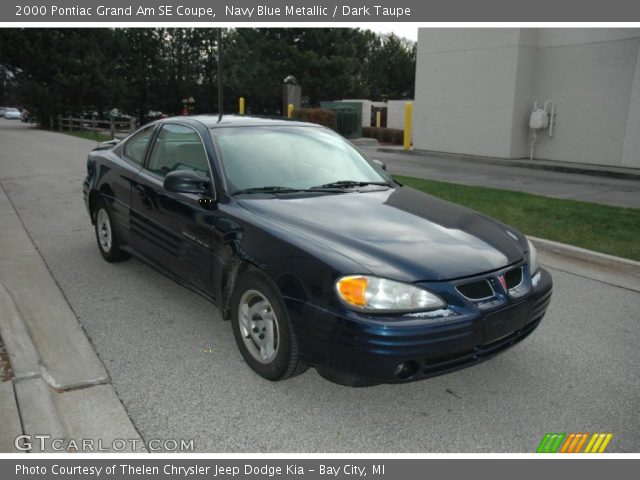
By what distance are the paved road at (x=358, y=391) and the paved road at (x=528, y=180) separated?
5.86 metres

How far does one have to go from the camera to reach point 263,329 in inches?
136

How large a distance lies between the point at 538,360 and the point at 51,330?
3.43 metres

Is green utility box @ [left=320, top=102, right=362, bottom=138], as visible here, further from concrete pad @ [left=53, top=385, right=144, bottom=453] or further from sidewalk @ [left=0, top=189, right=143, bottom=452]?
concrete pad @ [left=53, top=385, right=144, bottom=453]

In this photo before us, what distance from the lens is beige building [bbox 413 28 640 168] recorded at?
14070 millimetres

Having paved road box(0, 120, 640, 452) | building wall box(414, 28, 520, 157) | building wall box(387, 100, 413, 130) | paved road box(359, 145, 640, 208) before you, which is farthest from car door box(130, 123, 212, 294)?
building wall box(387, 100, 413, 130)

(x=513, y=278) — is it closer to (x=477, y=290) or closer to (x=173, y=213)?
(x=477, y=290)

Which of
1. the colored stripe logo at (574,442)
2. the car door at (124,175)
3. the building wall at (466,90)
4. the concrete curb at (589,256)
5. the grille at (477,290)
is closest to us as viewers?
the colored stripe logo at (574,442)

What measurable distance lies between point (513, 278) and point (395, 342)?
3.12ft

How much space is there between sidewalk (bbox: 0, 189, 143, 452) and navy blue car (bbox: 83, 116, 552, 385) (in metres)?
0.82

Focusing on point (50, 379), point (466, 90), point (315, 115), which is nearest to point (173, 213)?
point (50, 379)

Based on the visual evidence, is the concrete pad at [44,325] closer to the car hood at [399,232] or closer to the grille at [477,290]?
the car hood at [399,232]

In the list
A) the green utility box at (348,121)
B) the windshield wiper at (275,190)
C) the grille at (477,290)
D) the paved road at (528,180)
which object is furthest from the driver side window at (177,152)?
the green utility box at (348,121)

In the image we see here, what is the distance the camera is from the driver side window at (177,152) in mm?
4312

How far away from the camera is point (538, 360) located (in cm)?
387
